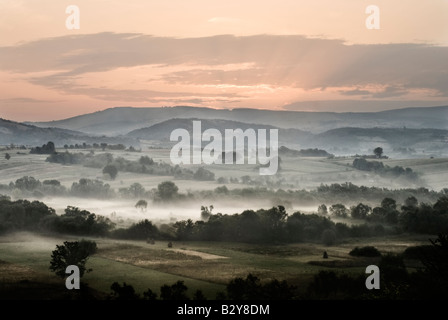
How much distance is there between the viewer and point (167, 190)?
75.6 meters

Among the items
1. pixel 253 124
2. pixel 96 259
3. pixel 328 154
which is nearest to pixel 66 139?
pixel 253 124

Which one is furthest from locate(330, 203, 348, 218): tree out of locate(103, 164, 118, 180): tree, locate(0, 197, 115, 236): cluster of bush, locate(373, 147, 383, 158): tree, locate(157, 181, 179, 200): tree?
locate(373, 147, 383, 158): tree

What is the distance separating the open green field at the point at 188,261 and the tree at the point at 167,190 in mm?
26588

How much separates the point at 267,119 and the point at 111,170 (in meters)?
28.4

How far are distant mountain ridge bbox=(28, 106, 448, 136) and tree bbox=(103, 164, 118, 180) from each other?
7.98 meters

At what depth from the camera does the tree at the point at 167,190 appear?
7238 cm

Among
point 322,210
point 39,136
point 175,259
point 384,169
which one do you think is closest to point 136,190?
point 322,210

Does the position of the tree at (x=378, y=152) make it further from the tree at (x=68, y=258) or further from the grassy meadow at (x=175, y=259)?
the tree at (x=68, y=258)

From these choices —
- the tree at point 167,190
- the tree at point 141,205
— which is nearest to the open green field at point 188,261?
the tree at point 141,205

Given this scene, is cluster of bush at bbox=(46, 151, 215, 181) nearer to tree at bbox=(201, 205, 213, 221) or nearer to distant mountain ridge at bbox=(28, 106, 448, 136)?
distant mountain ridge at bbox=(28, 106, 448, 136)

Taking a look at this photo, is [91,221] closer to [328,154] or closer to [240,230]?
[240,230]

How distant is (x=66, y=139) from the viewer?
10812 cm

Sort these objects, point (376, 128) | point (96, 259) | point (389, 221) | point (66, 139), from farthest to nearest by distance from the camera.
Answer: point (376, 128), point (66, 139), point (389, 221), point (96, 259)
